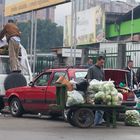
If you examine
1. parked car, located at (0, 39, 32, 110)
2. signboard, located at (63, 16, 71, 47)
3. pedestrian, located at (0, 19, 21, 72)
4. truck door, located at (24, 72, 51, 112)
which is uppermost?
signboard, located at (63, 16, 71, 47)

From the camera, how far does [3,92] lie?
17.0 m

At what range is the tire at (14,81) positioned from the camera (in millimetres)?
16633

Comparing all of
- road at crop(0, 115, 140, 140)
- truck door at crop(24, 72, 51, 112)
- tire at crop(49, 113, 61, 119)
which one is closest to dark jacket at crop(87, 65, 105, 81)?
road at crop(0, 115, 140, 140)

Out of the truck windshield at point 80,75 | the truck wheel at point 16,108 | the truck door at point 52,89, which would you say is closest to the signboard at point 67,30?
the truck wheel at point 16,108

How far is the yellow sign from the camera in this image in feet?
75.8

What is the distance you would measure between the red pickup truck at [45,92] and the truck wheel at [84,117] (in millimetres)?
1413

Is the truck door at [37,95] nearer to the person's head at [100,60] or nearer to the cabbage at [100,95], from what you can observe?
the person's head at [100,60]

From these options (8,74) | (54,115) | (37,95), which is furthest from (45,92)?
(8,74)

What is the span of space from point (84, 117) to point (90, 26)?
192ft

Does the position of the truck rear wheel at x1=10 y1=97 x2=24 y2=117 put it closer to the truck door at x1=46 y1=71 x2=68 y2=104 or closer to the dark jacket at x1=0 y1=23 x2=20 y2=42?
the truck door at x1=46 y1=71 x2=68 y2=104

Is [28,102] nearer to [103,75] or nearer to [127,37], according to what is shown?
[103,75]

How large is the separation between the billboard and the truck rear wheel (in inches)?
1908

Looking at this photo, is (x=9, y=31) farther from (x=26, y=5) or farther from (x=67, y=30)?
(x=67, y=30)

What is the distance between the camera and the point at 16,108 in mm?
16031
